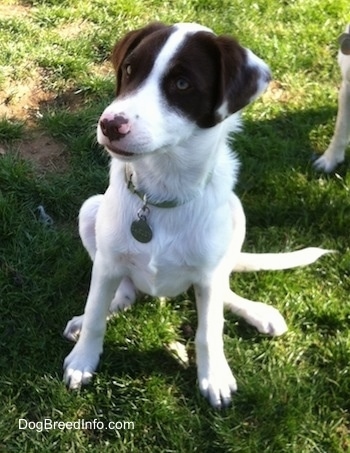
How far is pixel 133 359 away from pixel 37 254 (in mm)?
772

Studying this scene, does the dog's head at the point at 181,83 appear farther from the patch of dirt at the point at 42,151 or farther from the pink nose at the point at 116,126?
the patch of dirt at the point at 42,151

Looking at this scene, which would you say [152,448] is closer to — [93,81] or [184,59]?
[184,59]

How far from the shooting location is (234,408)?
3.10 m

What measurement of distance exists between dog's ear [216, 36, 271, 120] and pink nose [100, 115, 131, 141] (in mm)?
370

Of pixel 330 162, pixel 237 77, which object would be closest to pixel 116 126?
pixel 237 77

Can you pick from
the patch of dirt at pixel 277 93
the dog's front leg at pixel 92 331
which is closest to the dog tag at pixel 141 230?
the dog's front leg at pixel 92 331

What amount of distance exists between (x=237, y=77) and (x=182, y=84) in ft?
0.60

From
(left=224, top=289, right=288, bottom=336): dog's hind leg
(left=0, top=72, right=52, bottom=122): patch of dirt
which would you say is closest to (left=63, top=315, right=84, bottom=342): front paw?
(left=224, top=289, right=288, bottom=336): dog's hind leg

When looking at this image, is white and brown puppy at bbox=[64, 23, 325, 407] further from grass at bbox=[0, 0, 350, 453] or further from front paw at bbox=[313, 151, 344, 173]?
front paw at bbox=[313, 151, 344, 173]

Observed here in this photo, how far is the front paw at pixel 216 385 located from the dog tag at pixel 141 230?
0.71 metres

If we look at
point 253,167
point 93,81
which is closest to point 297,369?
point 253,167

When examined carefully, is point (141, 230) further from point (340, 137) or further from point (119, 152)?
point (340, 137)

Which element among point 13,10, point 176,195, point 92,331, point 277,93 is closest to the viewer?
point 176,195

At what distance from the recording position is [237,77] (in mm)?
2408
